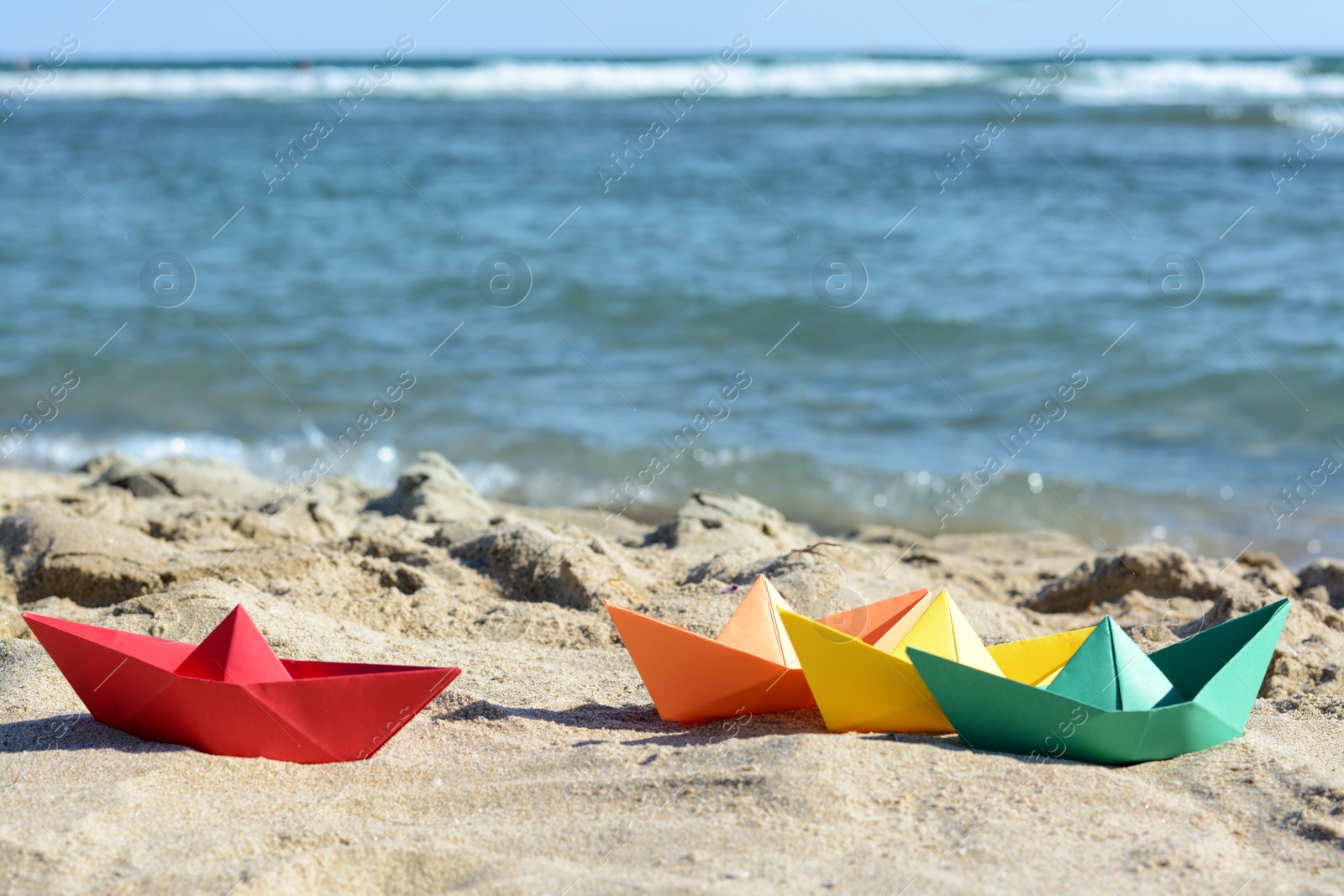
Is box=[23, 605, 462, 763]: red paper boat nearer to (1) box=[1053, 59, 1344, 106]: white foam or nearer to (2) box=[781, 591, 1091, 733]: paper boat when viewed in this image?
(2) box=[781, 591, 1091, 733]: paper boat

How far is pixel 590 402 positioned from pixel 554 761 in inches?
193

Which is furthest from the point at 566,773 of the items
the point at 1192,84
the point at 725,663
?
the point at 1192,84

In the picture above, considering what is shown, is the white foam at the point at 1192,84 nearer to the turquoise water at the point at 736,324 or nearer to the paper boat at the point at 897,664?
the turquoise water at the point at 736,324

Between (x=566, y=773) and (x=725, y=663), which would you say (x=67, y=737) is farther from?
(x=725, y=663)

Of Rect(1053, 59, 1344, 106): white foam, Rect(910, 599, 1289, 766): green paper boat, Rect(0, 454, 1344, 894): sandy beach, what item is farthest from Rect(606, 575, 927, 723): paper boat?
Rect(1053, 59, 1344, 106): white foam

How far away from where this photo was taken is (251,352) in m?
7.93

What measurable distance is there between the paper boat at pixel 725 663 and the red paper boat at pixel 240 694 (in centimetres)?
42

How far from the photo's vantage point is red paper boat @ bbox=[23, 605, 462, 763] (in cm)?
209

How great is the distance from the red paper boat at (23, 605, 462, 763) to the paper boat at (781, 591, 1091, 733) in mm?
715

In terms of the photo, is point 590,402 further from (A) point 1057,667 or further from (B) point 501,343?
(A) point 1057,667

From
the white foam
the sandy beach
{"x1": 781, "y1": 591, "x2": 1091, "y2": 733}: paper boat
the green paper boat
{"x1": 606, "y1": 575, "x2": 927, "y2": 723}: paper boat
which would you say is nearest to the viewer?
the sandy beach

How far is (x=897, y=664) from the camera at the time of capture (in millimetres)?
2146

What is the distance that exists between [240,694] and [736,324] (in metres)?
6.61

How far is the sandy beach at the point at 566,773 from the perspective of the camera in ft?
5.82
